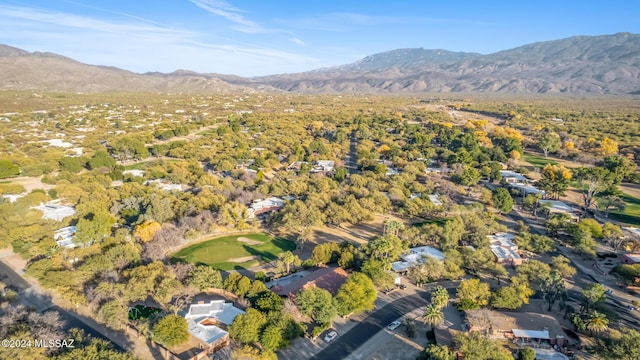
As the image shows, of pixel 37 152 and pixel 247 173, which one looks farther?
pixel 37 152

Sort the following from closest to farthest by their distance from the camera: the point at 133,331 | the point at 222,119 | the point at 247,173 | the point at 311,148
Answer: the point at 133,331
the point at 247,173
the point at 311,148
the point at 222,119

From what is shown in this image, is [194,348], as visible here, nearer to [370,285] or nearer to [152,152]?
[370,285]

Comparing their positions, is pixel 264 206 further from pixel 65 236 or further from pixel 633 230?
pixel 633 230

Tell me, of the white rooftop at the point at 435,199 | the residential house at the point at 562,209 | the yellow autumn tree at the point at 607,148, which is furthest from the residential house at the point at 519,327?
the yellow autumn tree at the point at 607,148

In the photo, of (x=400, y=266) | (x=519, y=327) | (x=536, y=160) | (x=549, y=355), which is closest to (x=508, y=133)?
(x=536, y=160)

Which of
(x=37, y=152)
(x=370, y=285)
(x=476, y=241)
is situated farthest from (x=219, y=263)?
(x=37, y=152)

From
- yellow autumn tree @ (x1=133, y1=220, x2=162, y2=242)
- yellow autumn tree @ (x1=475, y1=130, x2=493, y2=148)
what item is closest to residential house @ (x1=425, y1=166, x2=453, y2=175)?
yellow autumn tree @ (x1=475, y1=130, x2=493, y2=148)

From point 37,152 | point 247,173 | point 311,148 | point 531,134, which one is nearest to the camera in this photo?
point 247,173

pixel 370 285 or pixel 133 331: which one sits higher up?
pixel 370 285
